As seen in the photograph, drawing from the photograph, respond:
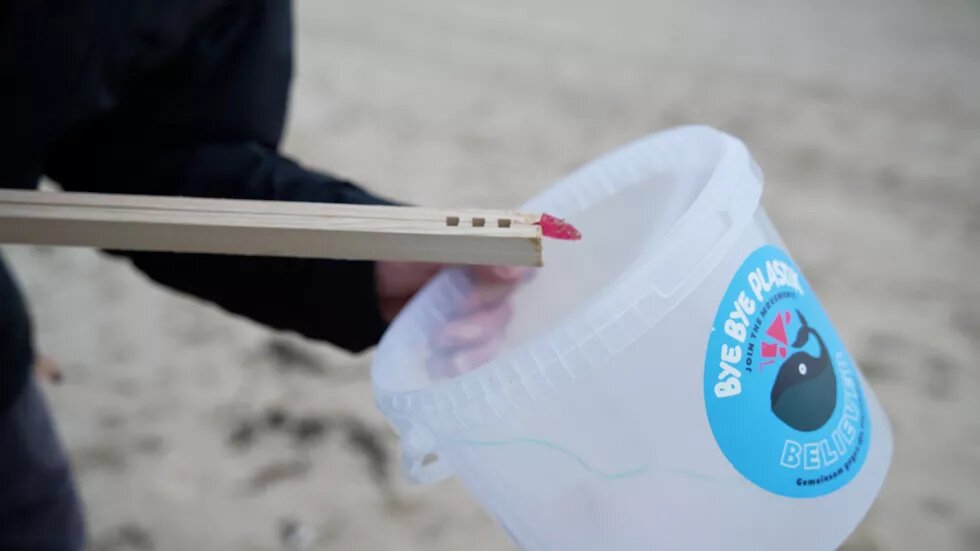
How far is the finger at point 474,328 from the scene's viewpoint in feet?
1.87

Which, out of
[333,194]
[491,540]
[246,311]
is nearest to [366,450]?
[491,540]

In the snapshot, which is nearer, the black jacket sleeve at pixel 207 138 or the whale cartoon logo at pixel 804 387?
the whale cartoon logo at pixel 804 387

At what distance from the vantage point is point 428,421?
0.46 m

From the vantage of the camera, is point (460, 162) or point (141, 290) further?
point (460, 162)

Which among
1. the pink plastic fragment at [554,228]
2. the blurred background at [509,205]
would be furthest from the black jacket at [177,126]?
the blurred background at [509,205]

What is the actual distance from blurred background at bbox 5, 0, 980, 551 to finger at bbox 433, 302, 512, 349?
21.0 inches

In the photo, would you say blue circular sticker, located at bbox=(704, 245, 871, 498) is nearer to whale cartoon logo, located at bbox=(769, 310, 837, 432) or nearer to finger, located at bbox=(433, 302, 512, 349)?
whale cartoon logo, located at bbox=(769, 310, 837, 432)

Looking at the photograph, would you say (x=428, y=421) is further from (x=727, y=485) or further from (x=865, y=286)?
(x=865, y=286)

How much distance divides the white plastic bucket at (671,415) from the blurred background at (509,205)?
619 mm

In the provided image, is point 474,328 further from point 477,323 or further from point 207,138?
point 207,138

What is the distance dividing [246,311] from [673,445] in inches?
14.3

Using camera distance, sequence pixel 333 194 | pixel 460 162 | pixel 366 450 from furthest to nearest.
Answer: pixel 460 162 → pixel 366 450 → pixel 333 194

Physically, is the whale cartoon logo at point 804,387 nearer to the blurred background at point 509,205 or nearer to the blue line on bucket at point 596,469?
the blue line on bucket at point 596,469

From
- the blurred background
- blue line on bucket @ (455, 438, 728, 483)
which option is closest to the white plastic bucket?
blue line on bucket @ (455, 438, 728, 483)
